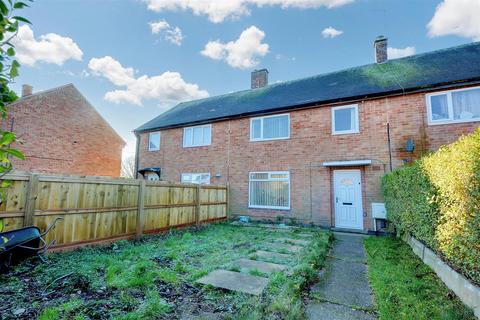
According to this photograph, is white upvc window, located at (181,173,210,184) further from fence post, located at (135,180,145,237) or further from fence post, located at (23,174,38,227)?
fence post, located at (23,174,38,227)

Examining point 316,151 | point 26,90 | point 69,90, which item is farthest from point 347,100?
point 26,90

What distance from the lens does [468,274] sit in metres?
3.07

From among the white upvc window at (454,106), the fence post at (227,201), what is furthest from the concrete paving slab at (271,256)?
the white upvc window at (454,106)

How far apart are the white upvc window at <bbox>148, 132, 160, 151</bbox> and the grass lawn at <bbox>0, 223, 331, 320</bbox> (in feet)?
33.6

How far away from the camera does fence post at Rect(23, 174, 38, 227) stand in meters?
4.71

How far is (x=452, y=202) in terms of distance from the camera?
342 centimetres

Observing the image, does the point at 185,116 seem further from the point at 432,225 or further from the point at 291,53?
the point at 432,225

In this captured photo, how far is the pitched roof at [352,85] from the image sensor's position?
9070mm

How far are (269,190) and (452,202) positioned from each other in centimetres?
810

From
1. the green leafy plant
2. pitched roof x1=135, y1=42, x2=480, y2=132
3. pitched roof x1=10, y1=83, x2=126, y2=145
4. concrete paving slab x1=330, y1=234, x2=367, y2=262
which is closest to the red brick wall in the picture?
pitched roof x1=135, y1=42, x2=480, y2=132

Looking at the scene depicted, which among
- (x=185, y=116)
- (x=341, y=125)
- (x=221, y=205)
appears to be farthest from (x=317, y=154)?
(x=185, y=116)

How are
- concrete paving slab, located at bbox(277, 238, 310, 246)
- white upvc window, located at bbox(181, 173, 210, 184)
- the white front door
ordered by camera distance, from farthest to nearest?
1. white upvc window, located at bbox(181, 173, 210, 184)
2. the white front door
3. concrete paving slab, located at bbox(277, 238, 310, 246)

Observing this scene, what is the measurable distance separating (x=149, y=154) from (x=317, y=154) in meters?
10.4

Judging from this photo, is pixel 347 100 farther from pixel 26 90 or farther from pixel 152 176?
pixel 26 90
